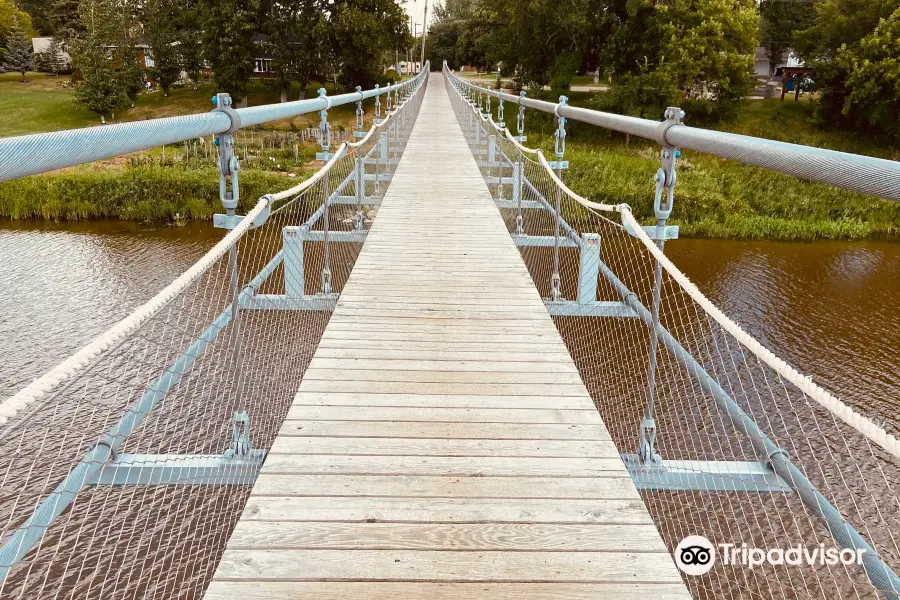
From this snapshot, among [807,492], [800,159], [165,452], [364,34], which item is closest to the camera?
[800,159]

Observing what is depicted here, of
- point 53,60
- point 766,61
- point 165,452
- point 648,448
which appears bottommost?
point 165,452

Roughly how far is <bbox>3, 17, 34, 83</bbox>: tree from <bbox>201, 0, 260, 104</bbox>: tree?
17.3m

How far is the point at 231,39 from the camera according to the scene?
88.5ft

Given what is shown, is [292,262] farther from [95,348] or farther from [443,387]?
[95,348]

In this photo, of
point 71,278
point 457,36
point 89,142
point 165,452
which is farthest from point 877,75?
point 457,36

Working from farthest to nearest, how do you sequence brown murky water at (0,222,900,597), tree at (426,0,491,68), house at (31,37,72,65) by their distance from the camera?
tree at (426,0,491,68) < house at (31,37,72,65) < brown murky water at (0,222,900,597)

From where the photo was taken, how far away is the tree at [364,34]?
88.8 ft

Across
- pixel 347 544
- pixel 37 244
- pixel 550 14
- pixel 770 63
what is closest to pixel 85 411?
pixel 347 544

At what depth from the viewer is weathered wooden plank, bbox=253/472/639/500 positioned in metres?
2.00

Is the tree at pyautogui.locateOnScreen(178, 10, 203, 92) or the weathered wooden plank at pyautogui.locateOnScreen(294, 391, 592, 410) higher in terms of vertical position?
the tree at pyautogui.locateOnScreen(178, 10, 203, 92)

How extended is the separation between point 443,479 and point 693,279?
11525mm

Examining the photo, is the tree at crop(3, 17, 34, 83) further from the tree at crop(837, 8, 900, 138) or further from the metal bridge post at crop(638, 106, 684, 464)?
the metal bridge post at crop(638, 106, 684, 464)

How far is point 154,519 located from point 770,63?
132 feet

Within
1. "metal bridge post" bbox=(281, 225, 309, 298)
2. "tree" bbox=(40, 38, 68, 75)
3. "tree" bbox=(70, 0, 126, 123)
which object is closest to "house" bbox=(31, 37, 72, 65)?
"tree" bbox=(40, 38, 68, 75)
